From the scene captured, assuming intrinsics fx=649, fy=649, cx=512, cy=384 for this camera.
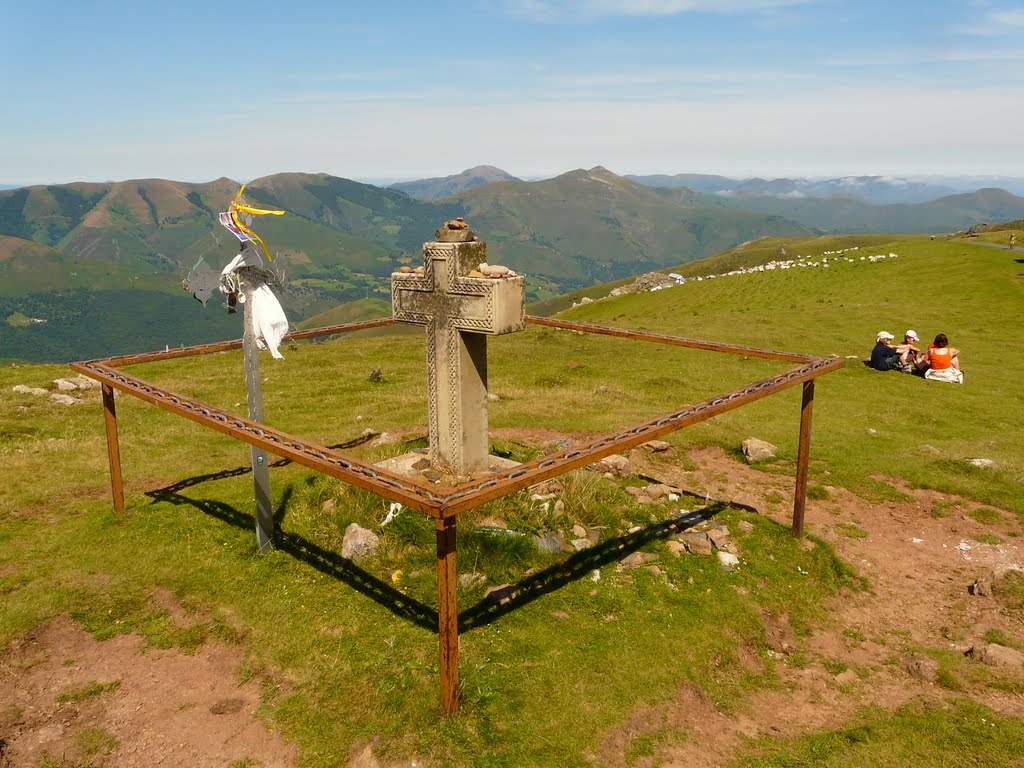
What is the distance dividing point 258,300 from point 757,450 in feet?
39.9

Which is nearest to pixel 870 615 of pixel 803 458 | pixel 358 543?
pixel 803 458

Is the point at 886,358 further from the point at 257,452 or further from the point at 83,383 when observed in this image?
the point at 83,383

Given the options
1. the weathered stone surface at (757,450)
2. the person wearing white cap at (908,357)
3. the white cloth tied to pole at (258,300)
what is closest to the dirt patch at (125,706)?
the white cloth tied to pole at (258,300)

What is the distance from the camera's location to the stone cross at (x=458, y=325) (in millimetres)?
10703

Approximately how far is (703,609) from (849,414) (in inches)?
515

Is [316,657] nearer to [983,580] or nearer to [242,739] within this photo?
[242,739]

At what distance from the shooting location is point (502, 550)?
10125mm

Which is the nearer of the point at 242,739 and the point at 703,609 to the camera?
the point at 242,739

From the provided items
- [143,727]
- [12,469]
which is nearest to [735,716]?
[143,727]

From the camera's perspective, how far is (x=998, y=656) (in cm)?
868

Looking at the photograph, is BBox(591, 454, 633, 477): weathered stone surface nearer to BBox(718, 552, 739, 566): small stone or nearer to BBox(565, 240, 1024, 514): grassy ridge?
BBox(718, 552, 739, 566): small stone

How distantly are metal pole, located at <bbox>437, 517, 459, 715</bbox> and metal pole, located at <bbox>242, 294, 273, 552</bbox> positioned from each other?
171 inches

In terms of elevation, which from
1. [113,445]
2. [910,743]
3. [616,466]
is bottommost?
[910,743]

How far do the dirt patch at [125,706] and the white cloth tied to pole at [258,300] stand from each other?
4400mm
